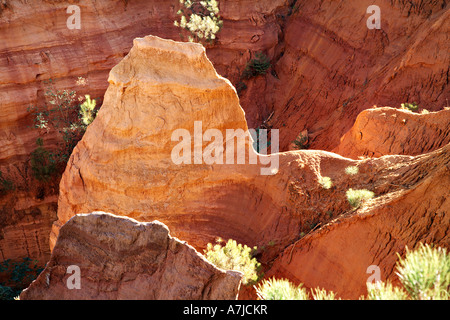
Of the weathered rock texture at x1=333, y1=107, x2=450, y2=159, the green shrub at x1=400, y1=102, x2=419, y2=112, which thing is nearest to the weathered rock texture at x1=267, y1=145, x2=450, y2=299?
the weathered rock texture at x1=333, y1=107, x2=450, y2=159

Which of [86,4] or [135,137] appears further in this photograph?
[86,4]

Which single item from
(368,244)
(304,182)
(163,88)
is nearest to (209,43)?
(163,88)

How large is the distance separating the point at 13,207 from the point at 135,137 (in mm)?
7334

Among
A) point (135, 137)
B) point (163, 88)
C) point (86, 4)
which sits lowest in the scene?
point (135, 137)

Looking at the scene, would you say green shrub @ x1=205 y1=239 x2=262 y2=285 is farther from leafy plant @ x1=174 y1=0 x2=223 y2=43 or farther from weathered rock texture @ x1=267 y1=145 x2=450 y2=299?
leafy plant @ x1=174 y1=0 x2=223 y2=43

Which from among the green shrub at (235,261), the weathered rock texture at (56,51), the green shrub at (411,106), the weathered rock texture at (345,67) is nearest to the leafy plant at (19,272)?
the weathered rock texture at (56,51)

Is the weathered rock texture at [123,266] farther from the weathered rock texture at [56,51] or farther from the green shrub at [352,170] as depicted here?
the weathered rock texture at [56,51]

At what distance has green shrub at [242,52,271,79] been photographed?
760 inches

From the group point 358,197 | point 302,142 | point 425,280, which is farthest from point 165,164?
point 302,142

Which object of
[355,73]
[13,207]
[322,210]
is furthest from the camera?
[355,73]

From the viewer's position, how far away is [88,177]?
10766 millimetres

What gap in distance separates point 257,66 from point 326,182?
10255 millimetres
